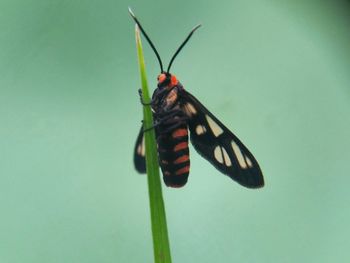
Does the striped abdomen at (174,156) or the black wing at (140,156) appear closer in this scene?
the striped abdomen at (174,156)

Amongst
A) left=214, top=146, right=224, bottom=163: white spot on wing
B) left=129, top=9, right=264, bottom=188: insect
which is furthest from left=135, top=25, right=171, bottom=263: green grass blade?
left=214, top=146, right=224, bottom=163: white spot on wing

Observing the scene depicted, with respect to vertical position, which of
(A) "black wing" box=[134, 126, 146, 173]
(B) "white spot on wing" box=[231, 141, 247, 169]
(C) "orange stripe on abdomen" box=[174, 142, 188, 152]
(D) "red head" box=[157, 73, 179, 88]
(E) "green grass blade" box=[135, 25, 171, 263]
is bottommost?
(E) "green grass blade" box=[135, 25, 171, 263]

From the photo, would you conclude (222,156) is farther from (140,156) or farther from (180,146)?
(140,156)

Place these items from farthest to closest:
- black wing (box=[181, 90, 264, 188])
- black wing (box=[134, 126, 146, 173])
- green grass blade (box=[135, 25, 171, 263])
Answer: black wing (box=[134, 126, 146, 173])
black wing (box=[181, 90, 264, 188])
green grass blade (box=[135, 25, 171, 263])

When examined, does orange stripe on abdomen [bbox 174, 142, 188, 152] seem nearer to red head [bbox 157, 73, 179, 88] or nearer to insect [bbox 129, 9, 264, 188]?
insect [bbox 129, 9, 264, 188]

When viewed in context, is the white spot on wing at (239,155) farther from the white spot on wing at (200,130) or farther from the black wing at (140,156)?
the black wing at (140,156)

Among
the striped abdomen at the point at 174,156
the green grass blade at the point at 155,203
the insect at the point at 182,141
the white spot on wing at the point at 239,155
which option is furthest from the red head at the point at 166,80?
the green grass blade at the point at 155,203

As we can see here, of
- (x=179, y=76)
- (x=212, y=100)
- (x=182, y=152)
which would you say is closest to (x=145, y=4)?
(x=179, y=76)

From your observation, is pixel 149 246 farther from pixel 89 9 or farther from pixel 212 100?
pixel 89 9

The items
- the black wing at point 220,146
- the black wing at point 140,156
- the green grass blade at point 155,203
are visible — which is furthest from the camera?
the black wing at point 140,156
